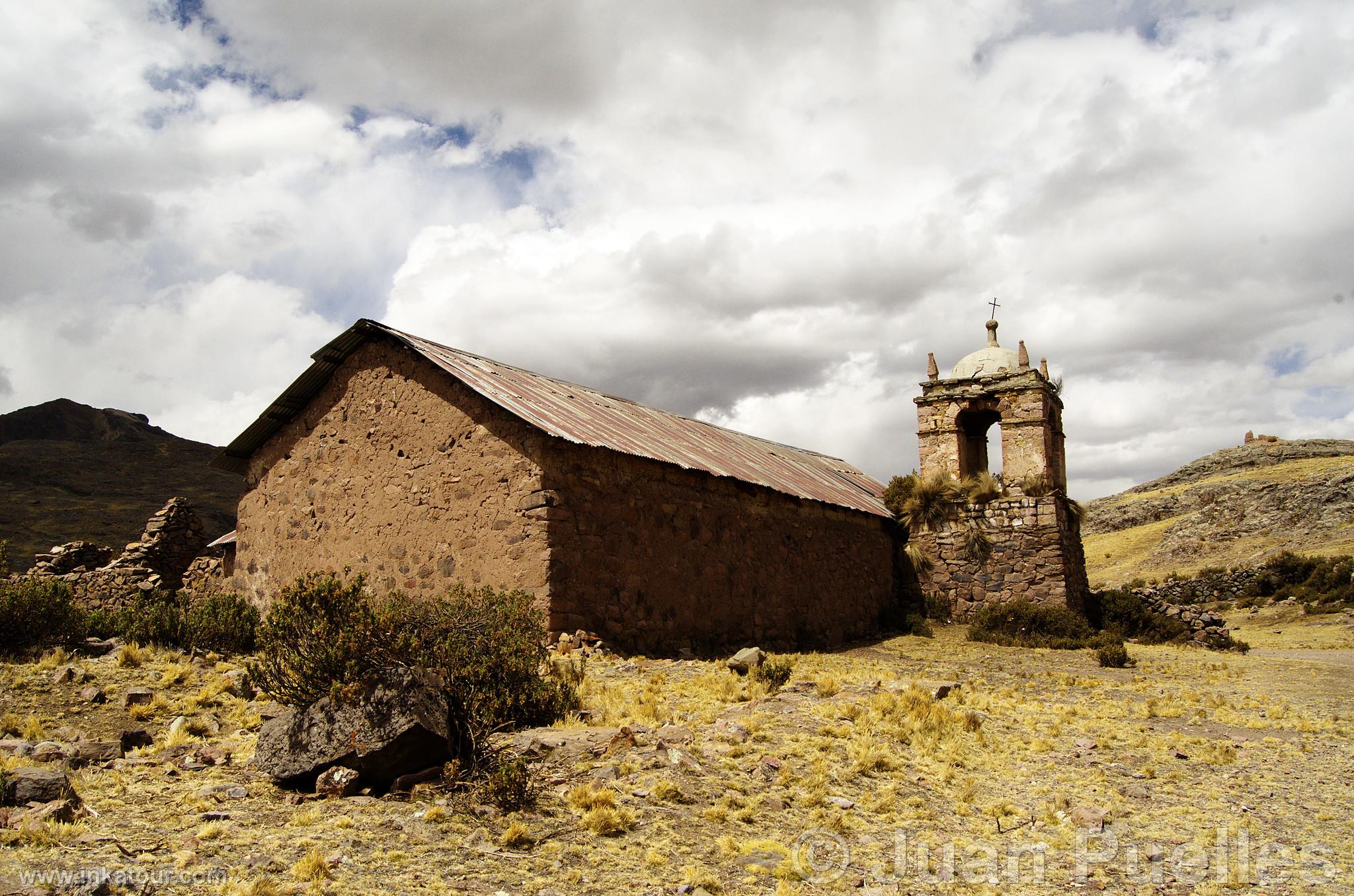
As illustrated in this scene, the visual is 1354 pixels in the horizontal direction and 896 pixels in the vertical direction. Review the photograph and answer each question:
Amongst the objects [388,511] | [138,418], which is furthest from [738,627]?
[138,418]

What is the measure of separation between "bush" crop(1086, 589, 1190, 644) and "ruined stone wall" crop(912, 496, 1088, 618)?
1.50 feet

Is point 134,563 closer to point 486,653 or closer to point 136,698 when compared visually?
point 136,698

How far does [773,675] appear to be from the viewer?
955 centimetres

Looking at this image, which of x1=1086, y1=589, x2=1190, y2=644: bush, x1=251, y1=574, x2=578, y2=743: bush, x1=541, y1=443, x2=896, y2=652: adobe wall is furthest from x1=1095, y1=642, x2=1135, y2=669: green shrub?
x1=251, y1=574, x2=578, y2=743: bush

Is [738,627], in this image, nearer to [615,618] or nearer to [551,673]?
[615,618]

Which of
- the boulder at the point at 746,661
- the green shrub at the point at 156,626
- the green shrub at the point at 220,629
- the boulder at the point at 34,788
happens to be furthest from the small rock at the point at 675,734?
the green shrub at the point at 156,626

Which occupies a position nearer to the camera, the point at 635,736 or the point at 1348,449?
the point at 635,736

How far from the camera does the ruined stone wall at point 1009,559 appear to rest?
18.4m

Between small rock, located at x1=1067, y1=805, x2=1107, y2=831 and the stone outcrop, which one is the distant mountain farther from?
small rock, located at x1=1067, y1=805, x2=1107, y2=831

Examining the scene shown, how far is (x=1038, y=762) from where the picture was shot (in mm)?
7234

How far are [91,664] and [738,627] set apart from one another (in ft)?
27.1

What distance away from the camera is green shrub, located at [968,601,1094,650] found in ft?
54.1

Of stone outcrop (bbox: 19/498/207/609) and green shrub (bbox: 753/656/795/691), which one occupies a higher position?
stone outcrop (bbox: 19/498/207/609)

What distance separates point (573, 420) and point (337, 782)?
7.16m
